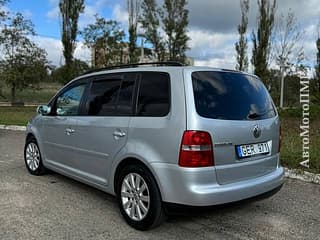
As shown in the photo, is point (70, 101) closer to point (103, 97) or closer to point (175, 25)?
point (103, 97)

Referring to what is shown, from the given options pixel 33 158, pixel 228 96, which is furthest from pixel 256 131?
pixel 33 158

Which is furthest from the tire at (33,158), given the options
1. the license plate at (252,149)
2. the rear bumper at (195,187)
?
the license plate at (252,149)

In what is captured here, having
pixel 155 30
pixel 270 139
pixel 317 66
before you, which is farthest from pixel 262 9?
pixel 270 139

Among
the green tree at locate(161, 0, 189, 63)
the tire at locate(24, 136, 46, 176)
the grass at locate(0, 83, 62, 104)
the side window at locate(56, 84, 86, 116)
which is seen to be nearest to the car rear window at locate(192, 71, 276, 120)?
the side window at locate(56, 84, 86, 116)

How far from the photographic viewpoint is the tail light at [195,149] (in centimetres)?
304

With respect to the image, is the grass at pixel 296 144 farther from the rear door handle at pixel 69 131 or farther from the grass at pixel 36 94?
the grass at pixel 36 94

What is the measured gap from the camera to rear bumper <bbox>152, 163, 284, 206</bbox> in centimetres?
304

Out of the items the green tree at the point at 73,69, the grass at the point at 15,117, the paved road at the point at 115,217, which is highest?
the green tree at the point at 73,69

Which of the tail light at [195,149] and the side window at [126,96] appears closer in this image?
the tail light at [195,149]

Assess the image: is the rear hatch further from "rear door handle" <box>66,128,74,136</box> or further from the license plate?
"rear door handle" <box>66,128,74,136</box>

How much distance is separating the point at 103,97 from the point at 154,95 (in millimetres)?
922

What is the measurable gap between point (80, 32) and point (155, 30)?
499 centimetres

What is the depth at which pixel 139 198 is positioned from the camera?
11.5ft

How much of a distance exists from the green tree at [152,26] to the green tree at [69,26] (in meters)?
4.33
